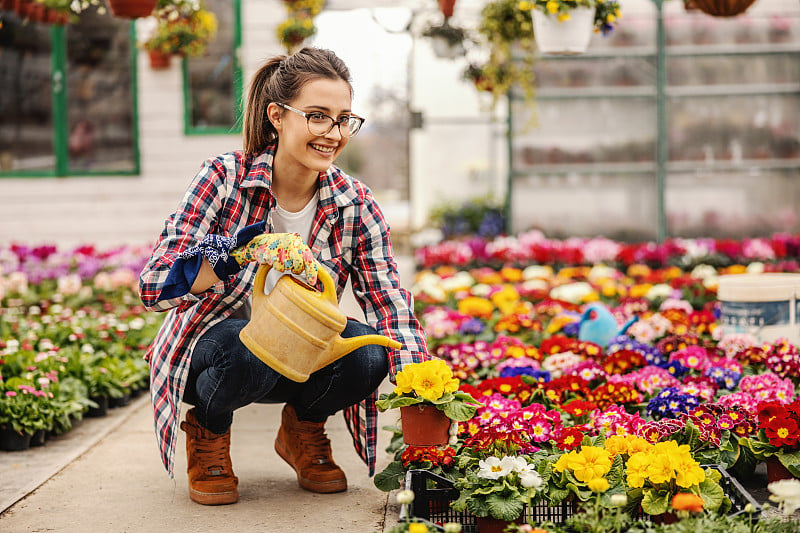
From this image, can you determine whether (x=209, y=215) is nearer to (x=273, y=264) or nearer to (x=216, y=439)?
(x=273, y=264)

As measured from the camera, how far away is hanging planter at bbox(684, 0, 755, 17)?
190 inches

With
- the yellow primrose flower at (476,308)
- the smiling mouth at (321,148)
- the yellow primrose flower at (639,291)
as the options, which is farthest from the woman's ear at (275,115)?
the yellow primrose flower at (639,291)

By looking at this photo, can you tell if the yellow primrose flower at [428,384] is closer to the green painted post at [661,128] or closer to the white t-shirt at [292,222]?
the white t-shirt at [292,222]

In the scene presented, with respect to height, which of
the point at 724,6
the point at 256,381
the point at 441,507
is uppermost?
the point at 724,6

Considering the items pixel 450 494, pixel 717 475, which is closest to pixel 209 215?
pixel 450 494

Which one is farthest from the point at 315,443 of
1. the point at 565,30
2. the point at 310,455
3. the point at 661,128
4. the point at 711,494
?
the point at 661,128

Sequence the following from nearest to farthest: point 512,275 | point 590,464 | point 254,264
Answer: point 590,464
point 254,264
point 512,275

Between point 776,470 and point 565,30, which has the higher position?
point 565,30

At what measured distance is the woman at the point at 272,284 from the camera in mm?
2607

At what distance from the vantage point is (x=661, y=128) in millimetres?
8039

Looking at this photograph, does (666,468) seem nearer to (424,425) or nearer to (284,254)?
(424,425)

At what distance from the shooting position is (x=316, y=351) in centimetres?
236

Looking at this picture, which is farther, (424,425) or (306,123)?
(306,123)

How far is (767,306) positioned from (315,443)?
1.98 metres
